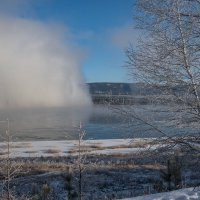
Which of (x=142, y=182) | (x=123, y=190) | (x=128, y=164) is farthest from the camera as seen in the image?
(x=128, y=164)

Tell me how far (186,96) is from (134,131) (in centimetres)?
125

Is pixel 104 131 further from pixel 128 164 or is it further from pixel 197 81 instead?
pixel 197 81

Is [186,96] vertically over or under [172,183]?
over

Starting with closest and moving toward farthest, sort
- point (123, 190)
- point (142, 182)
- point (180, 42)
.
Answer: point (180, 42) → point (123, 190) → point (142, 182)

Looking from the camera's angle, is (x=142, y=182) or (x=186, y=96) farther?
(x=142, y=182)

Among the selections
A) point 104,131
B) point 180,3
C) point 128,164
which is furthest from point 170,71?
point 104,131

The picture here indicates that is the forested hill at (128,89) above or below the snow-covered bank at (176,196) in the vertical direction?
above

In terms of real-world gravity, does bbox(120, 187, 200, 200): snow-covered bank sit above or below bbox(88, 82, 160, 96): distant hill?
below

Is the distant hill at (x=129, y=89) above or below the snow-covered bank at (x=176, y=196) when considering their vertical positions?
above

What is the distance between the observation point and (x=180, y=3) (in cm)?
891

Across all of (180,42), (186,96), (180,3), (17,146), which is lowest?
(17,146)

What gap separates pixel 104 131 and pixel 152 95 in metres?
43.9

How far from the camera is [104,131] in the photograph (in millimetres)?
52875

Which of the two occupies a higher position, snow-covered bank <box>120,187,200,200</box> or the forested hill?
the forested hill
